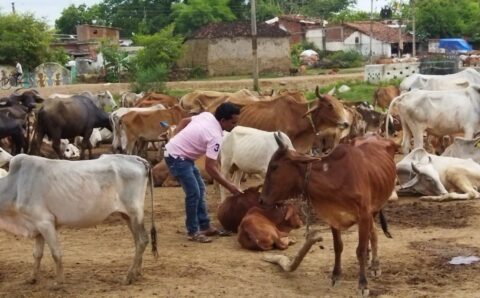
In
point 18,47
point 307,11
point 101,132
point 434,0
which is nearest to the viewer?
point 101,132

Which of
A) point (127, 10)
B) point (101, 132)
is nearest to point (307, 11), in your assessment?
point (127, 10)

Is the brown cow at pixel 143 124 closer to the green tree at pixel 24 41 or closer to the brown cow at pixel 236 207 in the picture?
the brown cow at pixel 236 207

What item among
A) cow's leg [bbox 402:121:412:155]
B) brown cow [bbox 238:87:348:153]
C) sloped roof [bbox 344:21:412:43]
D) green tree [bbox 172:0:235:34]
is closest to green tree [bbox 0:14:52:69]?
green tree [bbox 172:0:235:34]

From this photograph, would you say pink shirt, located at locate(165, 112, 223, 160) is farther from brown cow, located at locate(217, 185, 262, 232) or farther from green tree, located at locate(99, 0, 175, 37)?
green tree, located at locate(99, 0, 175, 37)

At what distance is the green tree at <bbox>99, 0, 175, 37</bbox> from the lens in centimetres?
7219

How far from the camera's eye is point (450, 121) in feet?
44.3

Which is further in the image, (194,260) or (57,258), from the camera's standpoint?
(194,260)

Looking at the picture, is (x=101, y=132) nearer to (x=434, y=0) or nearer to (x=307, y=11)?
(x=434, y=0)

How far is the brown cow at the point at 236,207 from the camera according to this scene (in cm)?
934

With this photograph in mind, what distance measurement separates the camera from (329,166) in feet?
23.3

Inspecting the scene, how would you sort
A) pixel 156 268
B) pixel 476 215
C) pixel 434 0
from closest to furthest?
pixel 156 268
pixel 476 215
pixel 434 0

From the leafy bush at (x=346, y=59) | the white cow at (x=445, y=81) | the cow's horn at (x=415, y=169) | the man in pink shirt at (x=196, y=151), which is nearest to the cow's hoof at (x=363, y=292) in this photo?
the man in pink shirt at (x=196, y=151)

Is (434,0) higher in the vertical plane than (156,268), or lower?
higher

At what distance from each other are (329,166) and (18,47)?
139 ft
